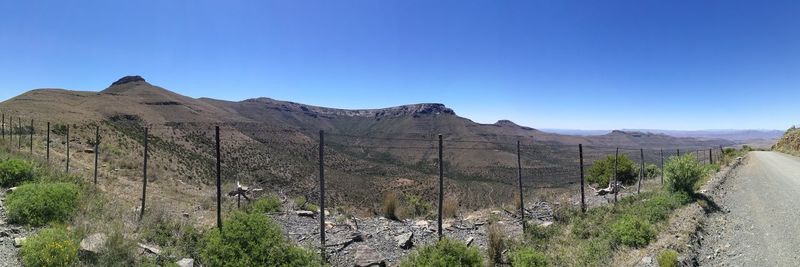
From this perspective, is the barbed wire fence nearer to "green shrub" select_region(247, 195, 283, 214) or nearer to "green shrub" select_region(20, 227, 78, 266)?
"green shrub" select_region(247, 195, 283, 214)

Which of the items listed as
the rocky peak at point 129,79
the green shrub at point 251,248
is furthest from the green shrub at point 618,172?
the rocky peak at point 129,79

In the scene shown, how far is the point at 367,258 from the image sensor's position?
450 inches

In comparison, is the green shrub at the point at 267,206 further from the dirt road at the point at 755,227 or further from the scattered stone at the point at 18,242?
the dirt road at the point at 755,227

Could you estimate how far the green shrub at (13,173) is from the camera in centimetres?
1270

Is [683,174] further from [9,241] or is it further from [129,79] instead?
[129,79]

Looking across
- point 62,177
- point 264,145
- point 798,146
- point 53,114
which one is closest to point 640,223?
point 62,177

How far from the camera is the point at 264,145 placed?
54219mm

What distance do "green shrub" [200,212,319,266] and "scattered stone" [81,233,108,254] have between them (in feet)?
7.38

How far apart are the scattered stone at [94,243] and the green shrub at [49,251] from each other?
0.60m

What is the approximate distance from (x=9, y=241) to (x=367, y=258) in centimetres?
812

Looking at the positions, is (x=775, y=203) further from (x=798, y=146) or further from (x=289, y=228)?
(x=798, y=146)

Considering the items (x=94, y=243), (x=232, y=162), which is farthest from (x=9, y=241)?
(x=232, y=162)

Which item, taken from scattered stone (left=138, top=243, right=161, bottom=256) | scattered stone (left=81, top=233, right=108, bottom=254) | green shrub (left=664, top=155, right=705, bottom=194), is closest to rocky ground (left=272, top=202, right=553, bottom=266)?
scattered stone (left=138, top=243, right=161, bottom=256)

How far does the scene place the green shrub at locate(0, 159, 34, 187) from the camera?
12.7 m
